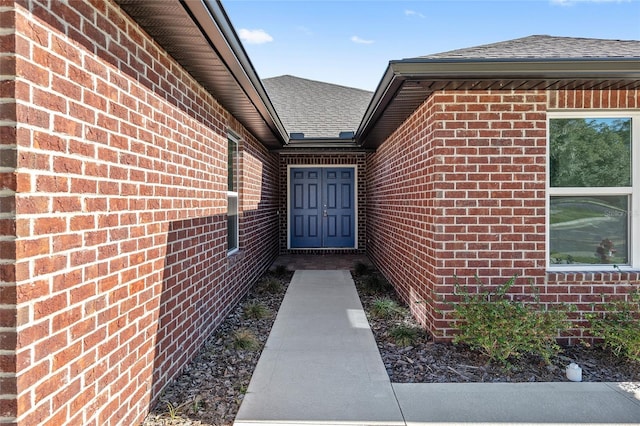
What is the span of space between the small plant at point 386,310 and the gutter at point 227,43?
3.07 metres

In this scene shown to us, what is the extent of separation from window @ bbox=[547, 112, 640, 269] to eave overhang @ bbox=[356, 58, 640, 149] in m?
0.40

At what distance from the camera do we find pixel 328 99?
38.5 feet

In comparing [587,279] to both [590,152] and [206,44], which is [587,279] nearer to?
[590,152]

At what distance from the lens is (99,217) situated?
213 cm

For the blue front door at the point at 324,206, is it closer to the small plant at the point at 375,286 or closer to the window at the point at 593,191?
the small plant at the point at 375,286

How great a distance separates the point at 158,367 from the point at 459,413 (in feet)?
7.34

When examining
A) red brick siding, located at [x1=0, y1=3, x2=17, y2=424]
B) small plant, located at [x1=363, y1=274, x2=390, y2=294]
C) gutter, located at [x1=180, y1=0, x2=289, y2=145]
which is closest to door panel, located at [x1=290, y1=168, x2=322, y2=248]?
small plant, located at [x1=363, y1=274, x2=390, y2=294]

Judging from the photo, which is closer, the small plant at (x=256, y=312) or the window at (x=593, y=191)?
the window at (x=593, y=191)

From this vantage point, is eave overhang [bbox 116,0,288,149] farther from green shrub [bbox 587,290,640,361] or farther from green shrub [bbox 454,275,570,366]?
green shrub [bbox 587,290,640,361]

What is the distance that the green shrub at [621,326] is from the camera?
133 inches

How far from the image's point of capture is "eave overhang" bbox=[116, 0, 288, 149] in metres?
2.43

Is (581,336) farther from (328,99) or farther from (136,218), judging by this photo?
(328,99)

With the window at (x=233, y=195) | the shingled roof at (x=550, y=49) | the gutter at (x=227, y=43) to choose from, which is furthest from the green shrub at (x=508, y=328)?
the window at (x=233, y=195)

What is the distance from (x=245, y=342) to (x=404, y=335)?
5.53ft
